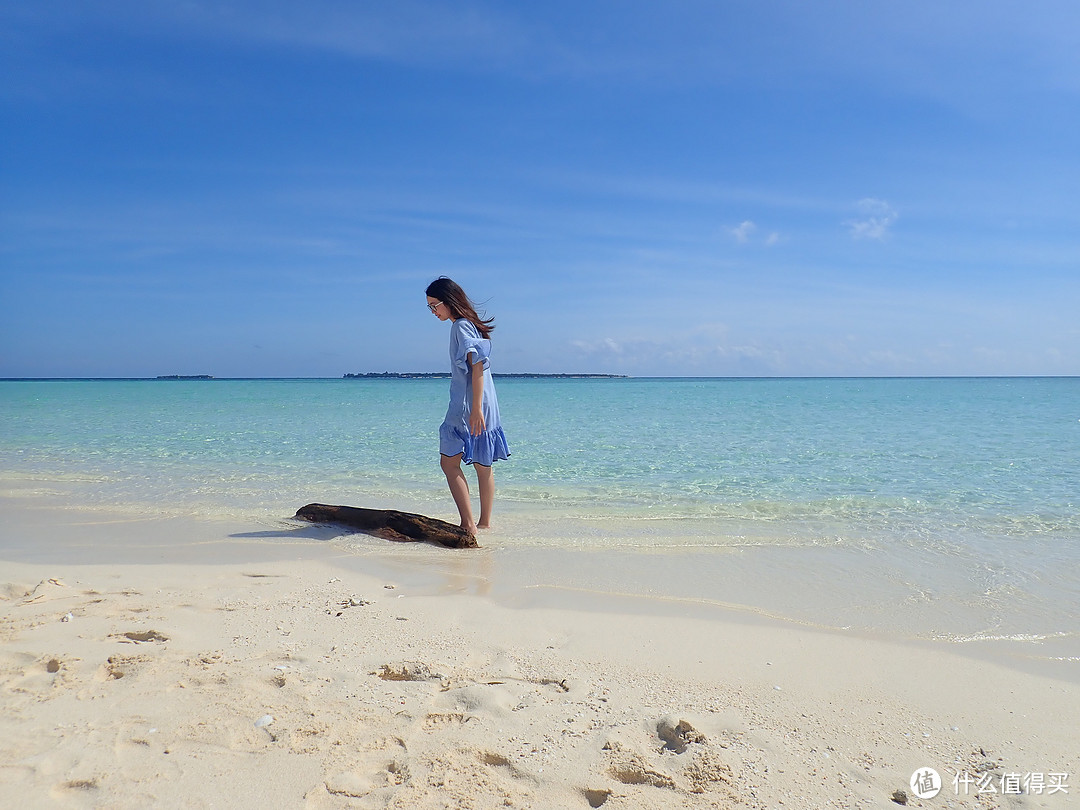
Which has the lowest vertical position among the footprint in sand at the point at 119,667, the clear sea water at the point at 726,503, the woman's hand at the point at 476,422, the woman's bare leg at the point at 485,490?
the clear sea water at the point at 726,503

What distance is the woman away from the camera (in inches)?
216

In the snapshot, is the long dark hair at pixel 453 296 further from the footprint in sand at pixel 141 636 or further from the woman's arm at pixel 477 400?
the footprint in sand at pixel 141 636

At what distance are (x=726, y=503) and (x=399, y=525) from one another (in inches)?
143

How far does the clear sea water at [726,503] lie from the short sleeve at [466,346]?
4.86 ft

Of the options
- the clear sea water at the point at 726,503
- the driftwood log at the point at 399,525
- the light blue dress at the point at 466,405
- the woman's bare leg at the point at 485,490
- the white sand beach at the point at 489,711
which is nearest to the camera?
the white sand beach at the point at 489,711

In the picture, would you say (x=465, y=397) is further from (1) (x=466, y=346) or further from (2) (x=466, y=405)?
(1) (x=466, y=346)

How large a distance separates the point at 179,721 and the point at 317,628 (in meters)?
1.05

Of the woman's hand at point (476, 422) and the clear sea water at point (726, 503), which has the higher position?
the woman's hand at point (476, 422)

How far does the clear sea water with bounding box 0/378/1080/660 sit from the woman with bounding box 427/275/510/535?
0.64 metres

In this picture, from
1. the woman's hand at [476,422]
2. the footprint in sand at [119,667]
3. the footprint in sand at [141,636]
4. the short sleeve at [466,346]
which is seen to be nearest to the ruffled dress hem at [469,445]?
the woman's hand at [476,422]

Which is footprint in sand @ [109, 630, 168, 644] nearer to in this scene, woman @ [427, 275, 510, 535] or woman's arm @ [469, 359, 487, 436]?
woman @ [427, 275, 510, 535]

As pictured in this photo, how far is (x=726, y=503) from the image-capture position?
7.38 meters

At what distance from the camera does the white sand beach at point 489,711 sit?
6.60ft

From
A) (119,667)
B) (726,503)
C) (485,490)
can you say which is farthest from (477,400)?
(726,503)
